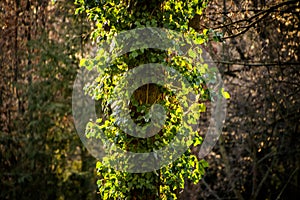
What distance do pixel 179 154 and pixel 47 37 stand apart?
7346 mm

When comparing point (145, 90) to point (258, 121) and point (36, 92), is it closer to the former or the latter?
point (258, 121)

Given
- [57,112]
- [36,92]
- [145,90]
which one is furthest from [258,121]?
[145,90]

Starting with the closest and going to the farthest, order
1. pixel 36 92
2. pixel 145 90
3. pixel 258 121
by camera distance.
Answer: pixel 145 90
pixel 258 121
pixel 36 92

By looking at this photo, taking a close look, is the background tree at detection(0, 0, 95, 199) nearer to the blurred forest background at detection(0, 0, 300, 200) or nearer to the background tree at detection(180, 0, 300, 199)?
the blurred forest background at detection(0, 0, 300, 200)

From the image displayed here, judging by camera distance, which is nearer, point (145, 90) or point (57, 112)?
point (145, 90)

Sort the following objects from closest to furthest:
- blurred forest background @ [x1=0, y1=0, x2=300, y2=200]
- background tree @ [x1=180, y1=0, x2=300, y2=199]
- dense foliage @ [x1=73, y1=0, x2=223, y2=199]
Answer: dense foliage @ [x1=73, y1=0, x2=223, y2=199]
background tree @ [x1=180, y1=0, x2=300, y2=199]
blurred forest background @ [x1=0, y1=0, x2=300, y2=200]

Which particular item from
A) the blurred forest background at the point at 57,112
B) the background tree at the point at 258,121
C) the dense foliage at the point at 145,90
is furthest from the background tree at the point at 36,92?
the dense foliage at the point at 145,90

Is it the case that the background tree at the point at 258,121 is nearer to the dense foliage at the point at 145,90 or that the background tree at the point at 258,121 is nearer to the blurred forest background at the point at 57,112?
the blurred forest background at the point at 57,112

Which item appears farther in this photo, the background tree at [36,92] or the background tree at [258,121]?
the background tree at [36,92]

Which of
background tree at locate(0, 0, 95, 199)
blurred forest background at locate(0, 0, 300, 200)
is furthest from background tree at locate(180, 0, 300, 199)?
background tree at locate(0, 0, 95, 199)

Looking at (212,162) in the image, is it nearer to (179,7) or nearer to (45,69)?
(45,69)

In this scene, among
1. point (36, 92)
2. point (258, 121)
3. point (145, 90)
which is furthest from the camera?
point (36, 92)

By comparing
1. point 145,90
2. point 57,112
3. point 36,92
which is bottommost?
point 145,90

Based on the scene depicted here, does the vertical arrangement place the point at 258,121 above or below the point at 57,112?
below
